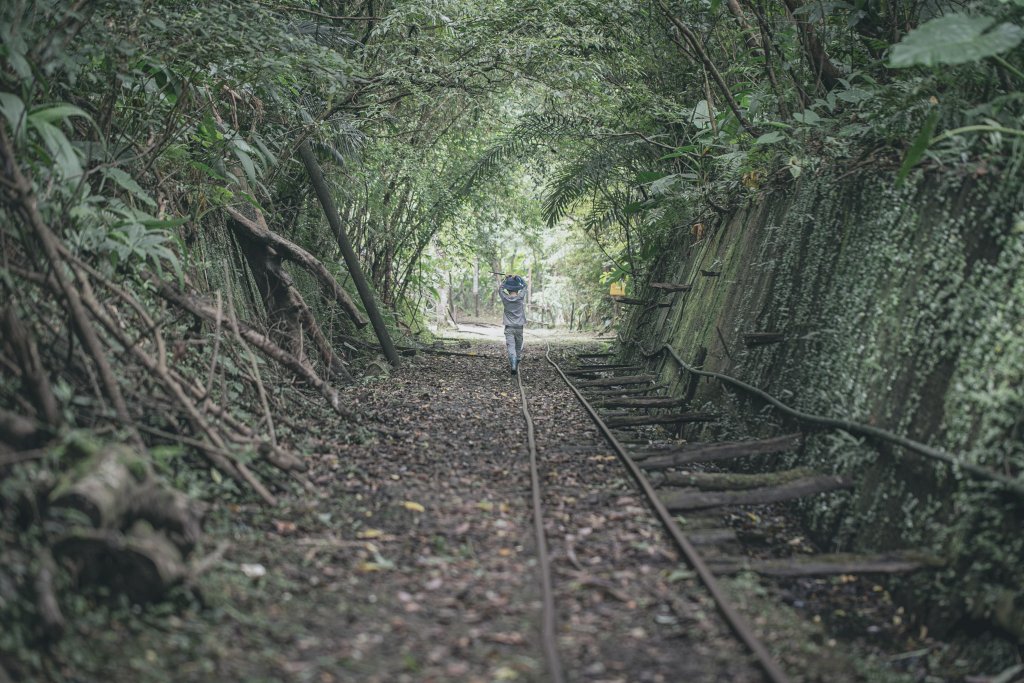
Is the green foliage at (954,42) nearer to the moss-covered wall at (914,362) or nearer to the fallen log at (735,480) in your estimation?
the moss-covered wall at (914,362)

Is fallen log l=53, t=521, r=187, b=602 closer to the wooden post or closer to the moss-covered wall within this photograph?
the moss-covered wall

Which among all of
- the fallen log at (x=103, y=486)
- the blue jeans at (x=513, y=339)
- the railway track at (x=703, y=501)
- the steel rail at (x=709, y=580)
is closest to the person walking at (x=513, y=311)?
the blue jeans at (x=513, y=339)

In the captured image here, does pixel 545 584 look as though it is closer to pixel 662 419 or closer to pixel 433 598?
pixel 433 598

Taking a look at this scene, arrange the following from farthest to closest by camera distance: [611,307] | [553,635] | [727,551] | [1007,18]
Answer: [611,307] → [1007,18] → [727,551] → [553,635]

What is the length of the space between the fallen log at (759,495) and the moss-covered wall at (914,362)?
15 cm

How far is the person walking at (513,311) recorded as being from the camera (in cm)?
1411

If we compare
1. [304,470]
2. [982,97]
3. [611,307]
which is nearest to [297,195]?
[304,470]

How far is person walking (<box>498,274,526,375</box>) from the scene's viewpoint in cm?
1411

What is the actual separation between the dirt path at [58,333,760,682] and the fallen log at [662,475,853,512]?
33 cm

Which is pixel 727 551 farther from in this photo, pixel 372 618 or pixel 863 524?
pixel 372 618

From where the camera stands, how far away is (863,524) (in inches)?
200

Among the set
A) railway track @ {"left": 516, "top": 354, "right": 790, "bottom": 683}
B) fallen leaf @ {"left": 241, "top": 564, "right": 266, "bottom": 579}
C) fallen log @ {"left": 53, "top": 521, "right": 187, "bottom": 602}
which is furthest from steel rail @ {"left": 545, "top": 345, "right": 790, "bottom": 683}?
fallen log @ {"left": 53, "top": 521, "right": 187, "bottom": 602}

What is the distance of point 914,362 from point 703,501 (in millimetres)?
1660

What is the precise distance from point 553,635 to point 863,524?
2534 millimetres
